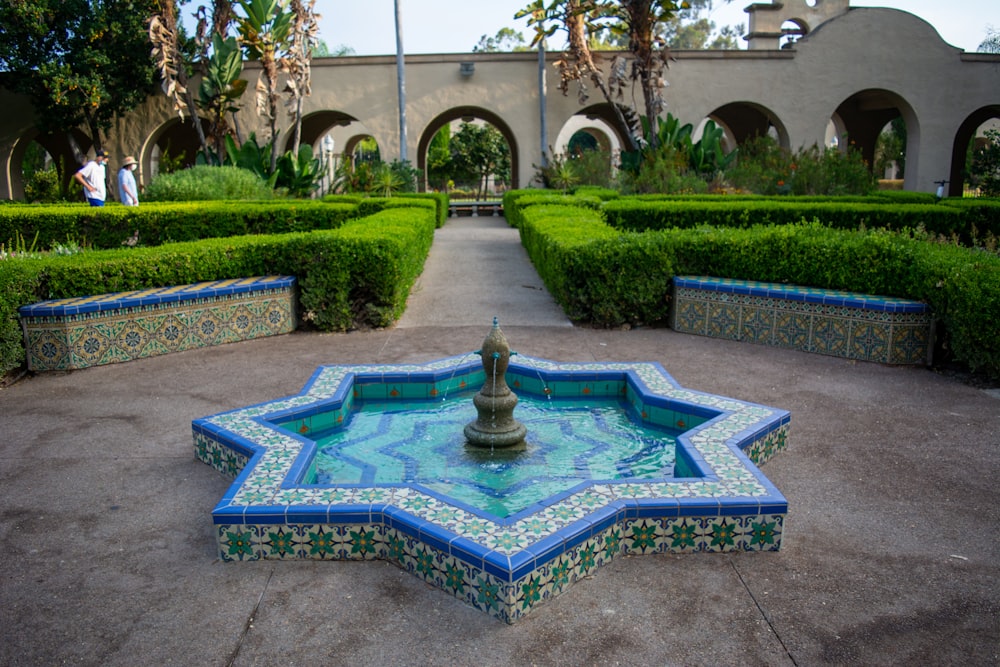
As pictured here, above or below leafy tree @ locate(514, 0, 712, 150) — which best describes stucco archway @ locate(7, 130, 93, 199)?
below

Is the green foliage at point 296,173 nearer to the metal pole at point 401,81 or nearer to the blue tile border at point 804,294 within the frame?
the metal pole at point 401,81

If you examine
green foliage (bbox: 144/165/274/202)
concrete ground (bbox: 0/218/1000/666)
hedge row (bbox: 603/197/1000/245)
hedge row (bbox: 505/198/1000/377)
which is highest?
green foliage (bbox: 144/165/274/202)

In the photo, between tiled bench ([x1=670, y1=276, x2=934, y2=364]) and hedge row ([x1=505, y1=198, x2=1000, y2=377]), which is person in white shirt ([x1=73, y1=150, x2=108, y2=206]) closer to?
hedge row ([x1=505, y1=198, x2=1000, y2=377])

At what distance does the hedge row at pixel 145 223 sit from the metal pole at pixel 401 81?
996 cm

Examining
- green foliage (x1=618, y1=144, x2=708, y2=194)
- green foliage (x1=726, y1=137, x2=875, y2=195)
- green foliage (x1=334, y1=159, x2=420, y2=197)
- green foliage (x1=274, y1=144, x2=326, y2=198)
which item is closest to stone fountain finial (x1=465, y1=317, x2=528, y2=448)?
green foliage (x1=618, y1=144, x2=708, y2=194)

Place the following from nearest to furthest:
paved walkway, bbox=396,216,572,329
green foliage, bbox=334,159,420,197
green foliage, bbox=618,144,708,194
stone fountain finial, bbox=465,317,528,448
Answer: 1. stone fountain finial, bbox=465,317,528,448
2. paved walkway, bbox=396,216,572,329
3. green foliage, bbox=618,144,708,194
4. green foliage, bbox=334,159,420,197

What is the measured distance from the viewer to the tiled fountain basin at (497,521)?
9.90 ft

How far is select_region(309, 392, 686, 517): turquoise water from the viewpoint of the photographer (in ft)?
13.6

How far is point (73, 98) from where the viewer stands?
18.9 metres

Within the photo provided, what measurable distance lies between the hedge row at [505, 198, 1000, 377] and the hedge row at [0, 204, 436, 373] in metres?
1.86

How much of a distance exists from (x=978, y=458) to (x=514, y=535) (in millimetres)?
3044

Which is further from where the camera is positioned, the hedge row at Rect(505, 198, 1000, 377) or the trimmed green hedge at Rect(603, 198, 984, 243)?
the trimmed green hedge at Rect(603, 198, 984, 243)

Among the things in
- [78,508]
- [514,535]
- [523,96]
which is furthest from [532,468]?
[523,96]

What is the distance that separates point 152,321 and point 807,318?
19.1ft
